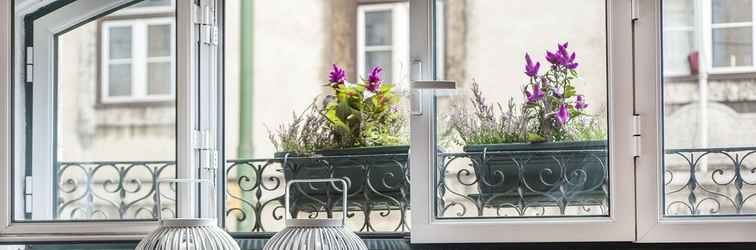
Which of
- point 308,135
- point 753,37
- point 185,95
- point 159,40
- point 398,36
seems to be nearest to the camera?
point 753,37

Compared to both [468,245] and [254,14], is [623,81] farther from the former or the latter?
[254,14]

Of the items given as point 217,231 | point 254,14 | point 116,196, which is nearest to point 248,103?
point 254,14

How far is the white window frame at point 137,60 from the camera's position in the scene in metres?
3.53

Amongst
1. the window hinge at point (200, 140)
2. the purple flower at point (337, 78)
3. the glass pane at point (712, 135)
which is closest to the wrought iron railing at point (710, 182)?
the glass pane at point (712, 135)

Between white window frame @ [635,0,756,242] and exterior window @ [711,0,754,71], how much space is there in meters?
0.15

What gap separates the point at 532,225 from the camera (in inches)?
124

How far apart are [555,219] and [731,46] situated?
2.21 feet

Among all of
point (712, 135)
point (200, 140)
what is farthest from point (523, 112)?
point (200, 140)

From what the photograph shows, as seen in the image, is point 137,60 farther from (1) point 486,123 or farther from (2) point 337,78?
(1) point 486,123

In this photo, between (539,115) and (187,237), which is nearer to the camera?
(187,237)

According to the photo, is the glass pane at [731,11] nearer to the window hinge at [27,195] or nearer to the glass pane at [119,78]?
the glass pane at [119,78]

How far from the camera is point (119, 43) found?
11.9 ft

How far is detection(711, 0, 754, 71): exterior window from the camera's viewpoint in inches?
121

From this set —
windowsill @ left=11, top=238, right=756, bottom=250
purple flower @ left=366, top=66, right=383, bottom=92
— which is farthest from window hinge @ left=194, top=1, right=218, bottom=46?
windowsill @ left=11, top=238, right=756, bottom=250
